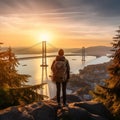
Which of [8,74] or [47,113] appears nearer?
[47,113]

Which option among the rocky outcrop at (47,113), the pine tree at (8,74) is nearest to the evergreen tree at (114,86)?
the rocky outcrop at (47,113)

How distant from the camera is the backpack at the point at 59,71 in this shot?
10.1m

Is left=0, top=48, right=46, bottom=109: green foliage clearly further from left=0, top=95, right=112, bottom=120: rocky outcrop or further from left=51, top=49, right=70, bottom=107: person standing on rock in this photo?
left=51, top=49, right=70, bottom=107: person standing on rock

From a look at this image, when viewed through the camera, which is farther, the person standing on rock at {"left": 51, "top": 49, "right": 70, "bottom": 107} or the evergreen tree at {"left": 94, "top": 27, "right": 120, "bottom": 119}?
the evergreen tree at {"left": 94, "top": 27, "right": 120, "bottom": 119}

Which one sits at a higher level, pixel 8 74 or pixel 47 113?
pixel 8 74

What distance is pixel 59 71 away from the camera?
10.1 meters

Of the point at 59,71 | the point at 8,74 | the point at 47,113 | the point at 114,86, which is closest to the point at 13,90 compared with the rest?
the point at 59,71

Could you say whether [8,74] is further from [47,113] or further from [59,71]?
[47,113]

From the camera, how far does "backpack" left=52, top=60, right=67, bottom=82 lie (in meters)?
10.1

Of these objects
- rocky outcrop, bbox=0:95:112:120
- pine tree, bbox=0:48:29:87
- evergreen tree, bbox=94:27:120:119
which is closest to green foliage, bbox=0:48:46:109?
pine tree, bbox=0:48:29:87

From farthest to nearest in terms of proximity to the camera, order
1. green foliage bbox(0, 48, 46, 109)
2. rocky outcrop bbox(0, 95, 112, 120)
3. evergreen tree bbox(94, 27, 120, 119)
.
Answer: evergreen tree bbox(94, 27, 120, 119)
green foliage bbox(0, 48, 46, 109)
rocky outcrop bbox(0, 95, 112, 120)

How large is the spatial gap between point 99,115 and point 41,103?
196 centimetres

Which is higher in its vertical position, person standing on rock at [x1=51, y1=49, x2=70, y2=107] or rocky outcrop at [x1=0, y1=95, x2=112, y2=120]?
person standing on rock at [x1=51, y1=49, x2=70, y2=107]

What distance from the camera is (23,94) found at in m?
11.1
